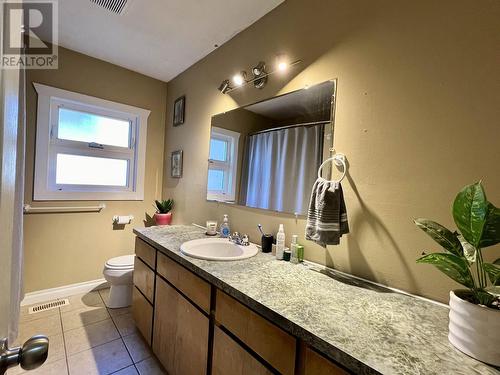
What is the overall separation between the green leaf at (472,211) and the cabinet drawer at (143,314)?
5.60ft

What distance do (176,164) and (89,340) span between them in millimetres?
1658

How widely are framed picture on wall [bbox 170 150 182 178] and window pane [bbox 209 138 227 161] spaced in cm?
57

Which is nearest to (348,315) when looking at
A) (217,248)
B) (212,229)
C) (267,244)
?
(267,244)

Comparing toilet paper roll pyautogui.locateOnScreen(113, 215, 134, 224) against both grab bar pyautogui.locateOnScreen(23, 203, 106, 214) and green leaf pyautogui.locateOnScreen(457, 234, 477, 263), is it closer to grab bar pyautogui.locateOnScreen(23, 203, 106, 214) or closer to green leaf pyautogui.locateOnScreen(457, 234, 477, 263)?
grab bar pyautogui.locateOnScreen(23, 203, 106, 214)

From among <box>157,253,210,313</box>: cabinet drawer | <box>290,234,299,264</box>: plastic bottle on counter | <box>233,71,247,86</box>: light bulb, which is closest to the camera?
<box>157,253,210,313</box>: cabinet drawer

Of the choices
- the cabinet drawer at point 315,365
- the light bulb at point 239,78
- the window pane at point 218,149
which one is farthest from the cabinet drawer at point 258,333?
the light bulb at point 239,78

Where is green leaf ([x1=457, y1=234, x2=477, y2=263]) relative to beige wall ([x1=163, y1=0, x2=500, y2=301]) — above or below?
below

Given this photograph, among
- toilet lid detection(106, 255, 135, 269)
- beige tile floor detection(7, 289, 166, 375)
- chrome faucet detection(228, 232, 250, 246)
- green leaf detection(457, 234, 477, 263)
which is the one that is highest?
green leaf detection(457, 234, 477, 263)

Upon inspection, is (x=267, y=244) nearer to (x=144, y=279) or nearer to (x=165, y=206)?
(x=144, y=279)

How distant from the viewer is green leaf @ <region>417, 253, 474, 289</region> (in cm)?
66

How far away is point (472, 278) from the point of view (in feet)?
2.13

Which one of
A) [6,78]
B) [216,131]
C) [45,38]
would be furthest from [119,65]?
[6,78]

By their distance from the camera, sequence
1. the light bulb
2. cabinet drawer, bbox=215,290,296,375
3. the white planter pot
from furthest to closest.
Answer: the light bulb < cabinet drawer, bbox=215,290,296,375 < the white planter pot

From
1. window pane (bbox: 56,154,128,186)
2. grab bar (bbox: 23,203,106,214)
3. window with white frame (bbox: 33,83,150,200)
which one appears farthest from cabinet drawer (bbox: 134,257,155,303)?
window pane (bbox: 56,154,128,186)
